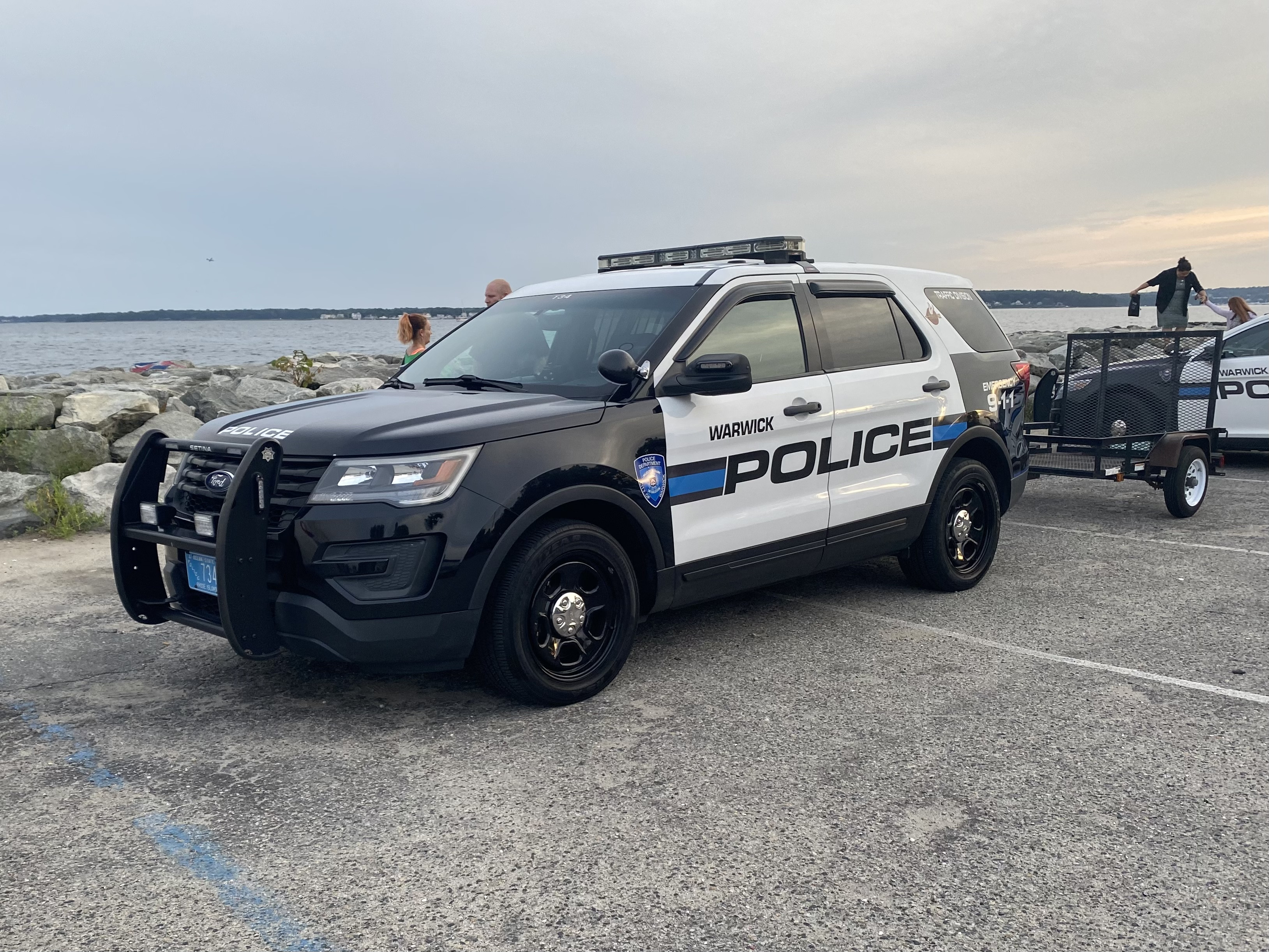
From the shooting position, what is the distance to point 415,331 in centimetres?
995

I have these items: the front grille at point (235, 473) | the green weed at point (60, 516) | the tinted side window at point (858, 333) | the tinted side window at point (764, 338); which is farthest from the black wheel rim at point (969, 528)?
the green weed at point (60, 516)

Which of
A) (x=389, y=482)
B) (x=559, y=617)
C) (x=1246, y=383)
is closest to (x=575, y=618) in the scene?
(x=559, y=617)

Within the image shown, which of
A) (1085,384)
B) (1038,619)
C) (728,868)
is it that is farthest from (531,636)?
(1085,384)

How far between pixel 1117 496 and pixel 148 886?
967cm

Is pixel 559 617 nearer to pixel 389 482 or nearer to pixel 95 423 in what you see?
pixel 389 482

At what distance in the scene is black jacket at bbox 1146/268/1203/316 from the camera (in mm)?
15875

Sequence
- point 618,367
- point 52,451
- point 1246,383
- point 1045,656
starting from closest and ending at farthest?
point 618,367 → point 1045,656 → point 52,451 → point 1246,383

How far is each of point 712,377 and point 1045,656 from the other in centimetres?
227

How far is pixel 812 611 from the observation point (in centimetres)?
639

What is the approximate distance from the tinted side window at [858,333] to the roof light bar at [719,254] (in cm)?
35

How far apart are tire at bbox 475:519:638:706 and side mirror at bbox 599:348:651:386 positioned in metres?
0.69

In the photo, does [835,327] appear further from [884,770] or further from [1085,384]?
[1085,384]

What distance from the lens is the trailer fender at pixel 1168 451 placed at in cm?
885

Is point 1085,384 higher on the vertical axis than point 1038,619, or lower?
higher
